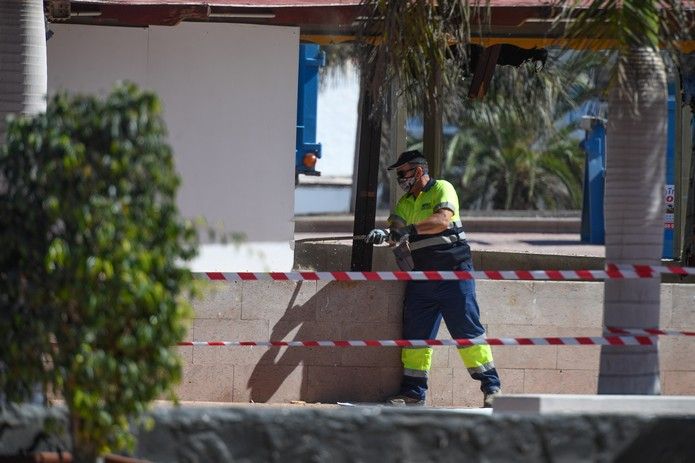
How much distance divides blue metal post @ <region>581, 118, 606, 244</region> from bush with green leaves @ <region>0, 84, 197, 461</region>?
14.0 meters

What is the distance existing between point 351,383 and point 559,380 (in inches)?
59.9

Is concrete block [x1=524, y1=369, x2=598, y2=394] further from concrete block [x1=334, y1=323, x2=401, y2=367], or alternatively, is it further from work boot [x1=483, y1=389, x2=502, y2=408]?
concrete block [x1=334, y1=323, x2=401, y2=367]

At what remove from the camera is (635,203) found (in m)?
6.66

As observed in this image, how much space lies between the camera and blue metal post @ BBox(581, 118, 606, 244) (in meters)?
18.7

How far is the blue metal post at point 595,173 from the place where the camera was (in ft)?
61.3

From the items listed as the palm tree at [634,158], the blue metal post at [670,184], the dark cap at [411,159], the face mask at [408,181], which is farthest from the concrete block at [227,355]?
the blue metal post at [670,184]

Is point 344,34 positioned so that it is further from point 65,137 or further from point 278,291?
point 65,137

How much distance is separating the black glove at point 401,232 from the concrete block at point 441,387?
101cm

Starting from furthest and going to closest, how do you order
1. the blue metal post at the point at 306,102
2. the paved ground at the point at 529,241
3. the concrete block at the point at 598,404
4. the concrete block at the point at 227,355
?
1. the paved ground at the point at 529,241
2. the blue metal post at the point at 306,102
3. the concrete block at the point at 227,355
4. the concrete block at the point at 598,404

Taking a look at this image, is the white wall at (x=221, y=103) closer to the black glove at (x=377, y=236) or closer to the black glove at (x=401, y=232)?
the black glove at (x=377, y=236)

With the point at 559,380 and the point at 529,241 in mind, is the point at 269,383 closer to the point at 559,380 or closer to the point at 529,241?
the point at 559,380

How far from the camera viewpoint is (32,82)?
22.1ft

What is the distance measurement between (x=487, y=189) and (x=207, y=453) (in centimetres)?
2917

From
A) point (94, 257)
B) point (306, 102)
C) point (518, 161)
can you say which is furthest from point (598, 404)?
point (518, 161)
